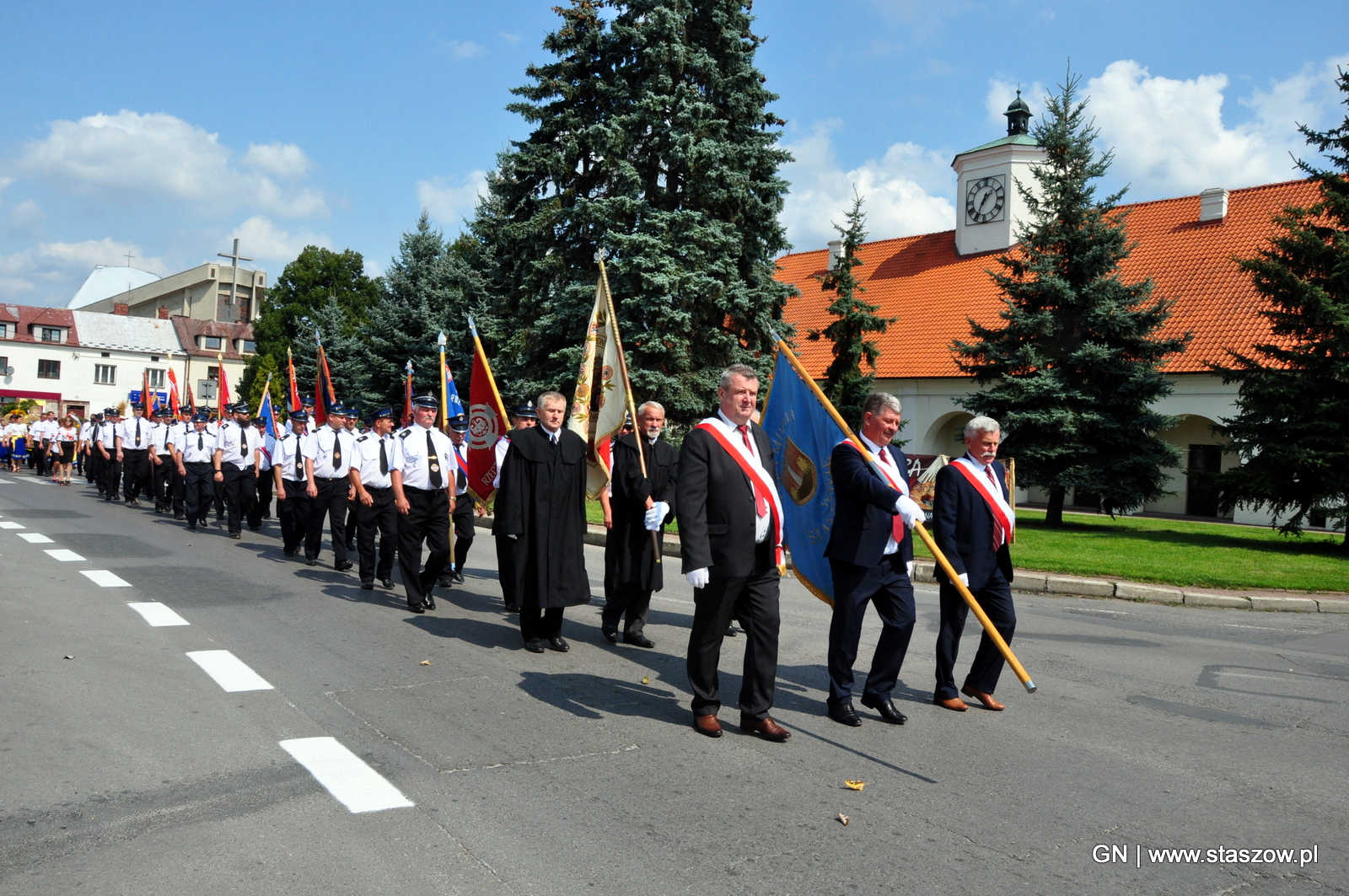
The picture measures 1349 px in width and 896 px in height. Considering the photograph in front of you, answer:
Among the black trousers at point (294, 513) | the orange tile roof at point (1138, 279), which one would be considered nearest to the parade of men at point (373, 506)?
the black trousers at point (294, 513)

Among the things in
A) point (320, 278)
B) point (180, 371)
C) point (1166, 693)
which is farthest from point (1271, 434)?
point (180, 371)

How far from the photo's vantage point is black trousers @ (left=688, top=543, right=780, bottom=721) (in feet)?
17.6

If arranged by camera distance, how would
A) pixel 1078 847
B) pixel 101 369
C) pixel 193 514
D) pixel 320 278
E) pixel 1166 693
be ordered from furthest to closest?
pixel 101 369, pixel 320 278, pixel 193 514, pixel 1166 693, pixel 1078 847

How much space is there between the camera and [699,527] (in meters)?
5.32

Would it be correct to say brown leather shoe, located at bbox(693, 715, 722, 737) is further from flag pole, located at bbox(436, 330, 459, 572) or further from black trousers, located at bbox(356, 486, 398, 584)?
black trousers, located at bbox(356, 486, 398, 584)

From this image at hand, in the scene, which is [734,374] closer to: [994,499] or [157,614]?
[994,499]

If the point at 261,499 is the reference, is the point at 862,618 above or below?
above

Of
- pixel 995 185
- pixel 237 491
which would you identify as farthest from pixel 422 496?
pixel 995 185

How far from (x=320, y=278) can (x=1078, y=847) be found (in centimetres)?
6262

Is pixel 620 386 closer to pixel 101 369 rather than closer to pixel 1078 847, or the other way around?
pixel 1078 847

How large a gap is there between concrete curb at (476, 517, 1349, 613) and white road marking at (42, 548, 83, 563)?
1027cm

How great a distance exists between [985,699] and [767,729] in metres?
1.68

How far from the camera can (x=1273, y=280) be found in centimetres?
1845

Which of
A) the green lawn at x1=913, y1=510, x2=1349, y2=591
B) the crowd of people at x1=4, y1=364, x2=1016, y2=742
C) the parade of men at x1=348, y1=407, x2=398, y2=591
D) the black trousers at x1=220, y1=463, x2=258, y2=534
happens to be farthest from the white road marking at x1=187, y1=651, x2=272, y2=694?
the green lawn at x1=913, y1=510, x2=1349, y2=591
